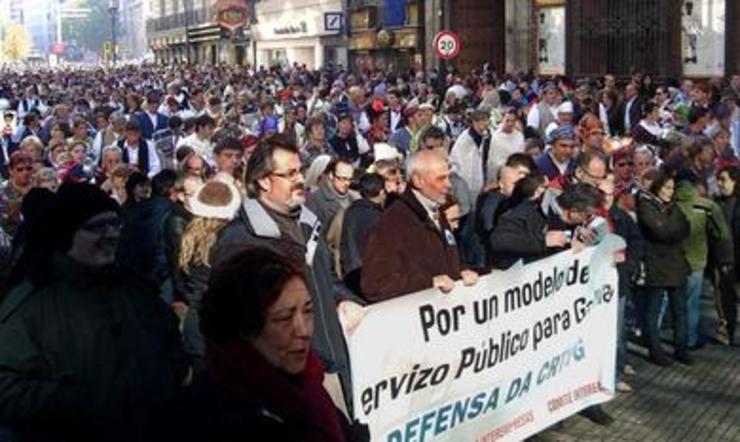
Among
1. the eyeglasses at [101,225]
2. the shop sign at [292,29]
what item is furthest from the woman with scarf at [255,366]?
the shop sign at [292,29]

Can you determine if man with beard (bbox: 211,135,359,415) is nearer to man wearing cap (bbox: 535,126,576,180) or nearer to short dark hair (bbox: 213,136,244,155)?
short dark hair (bbox: 213,136,244,155)

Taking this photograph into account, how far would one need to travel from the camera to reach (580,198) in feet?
20.9

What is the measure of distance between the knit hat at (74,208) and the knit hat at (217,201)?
1727 millimetres

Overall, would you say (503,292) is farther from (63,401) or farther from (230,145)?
(230,145)

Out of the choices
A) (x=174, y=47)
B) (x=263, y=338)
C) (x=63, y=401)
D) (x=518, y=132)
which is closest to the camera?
(x=263, y=338)

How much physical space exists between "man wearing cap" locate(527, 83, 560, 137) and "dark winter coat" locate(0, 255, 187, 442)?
11.1 meters

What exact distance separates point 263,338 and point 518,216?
419cm

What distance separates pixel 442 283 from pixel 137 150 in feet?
23.5

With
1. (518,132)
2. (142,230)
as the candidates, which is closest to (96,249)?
(142,230)

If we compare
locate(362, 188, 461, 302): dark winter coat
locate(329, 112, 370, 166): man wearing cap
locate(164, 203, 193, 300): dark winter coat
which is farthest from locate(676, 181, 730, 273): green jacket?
locate(329, 112, 370, 166): man wearing cap

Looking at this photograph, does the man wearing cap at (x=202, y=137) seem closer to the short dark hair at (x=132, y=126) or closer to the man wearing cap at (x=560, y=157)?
the short dark hair at (x=132, y=126)

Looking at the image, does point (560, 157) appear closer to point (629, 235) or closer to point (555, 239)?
point (629, 235)

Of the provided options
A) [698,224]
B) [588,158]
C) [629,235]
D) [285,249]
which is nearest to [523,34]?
[698,224]

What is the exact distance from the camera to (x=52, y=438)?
3266mm
